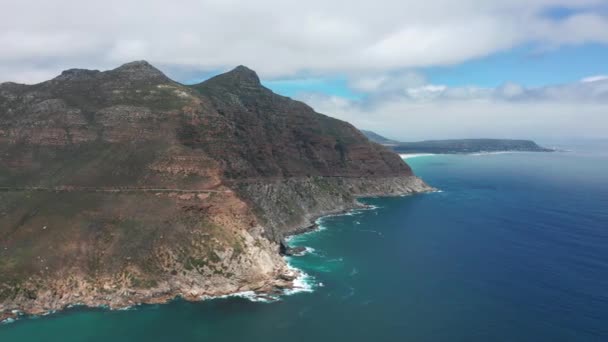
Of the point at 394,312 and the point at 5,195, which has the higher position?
the point at 5,195

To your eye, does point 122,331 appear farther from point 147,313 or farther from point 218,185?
point 218,185

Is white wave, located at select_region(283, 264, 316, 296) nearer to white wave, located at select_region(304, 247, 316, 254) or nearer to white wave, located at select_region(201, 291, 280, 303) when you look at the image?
white wave, located at select_region(201, 291, 280, 303)

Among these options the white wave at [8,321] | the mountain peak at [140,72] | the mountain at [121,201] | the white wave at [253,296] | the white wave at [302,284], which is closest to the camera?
the white wave at [8,321]

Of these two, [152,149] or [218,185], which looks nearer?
[218,185]

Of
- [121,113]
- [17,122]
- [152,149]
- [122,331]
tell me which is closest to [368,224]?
[152,149]

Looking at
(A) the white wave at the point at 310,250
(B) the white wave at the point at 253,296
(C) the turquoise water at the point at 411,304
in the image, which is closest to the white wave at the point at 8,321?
(C) the turquoise water at the point at 411,304

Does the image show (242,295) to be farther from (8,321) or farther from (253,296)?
(8,321)

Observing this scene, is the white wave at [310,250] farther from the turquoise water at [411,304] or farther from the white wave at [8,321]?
the white wave at [8,321]

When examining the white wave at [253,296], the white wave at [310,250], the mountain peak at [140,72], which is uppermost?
the mountain peak at [140,72]

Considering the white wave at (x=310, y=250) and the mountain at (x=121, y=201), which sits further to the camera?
the white wave at (x=310, y=250)
